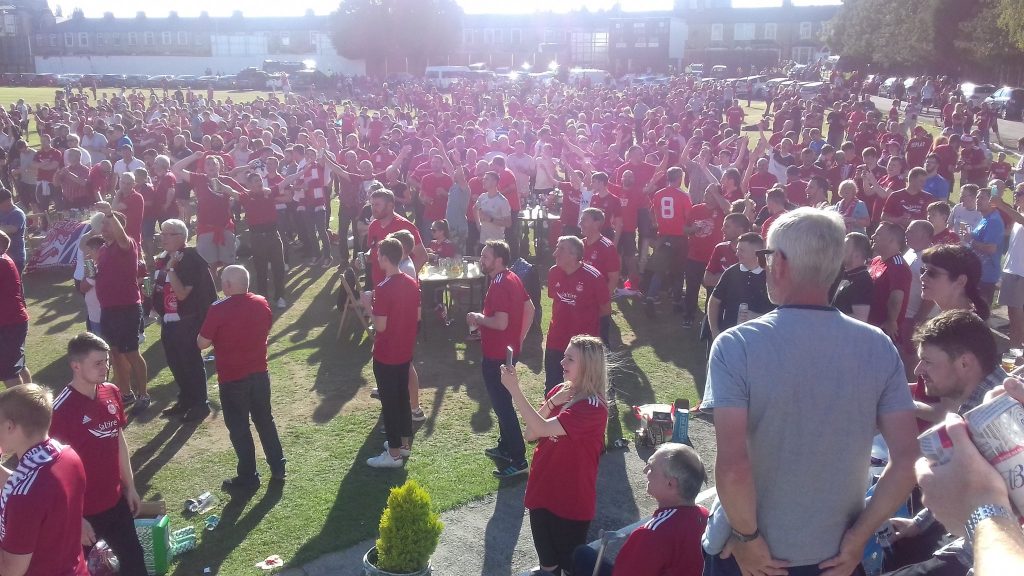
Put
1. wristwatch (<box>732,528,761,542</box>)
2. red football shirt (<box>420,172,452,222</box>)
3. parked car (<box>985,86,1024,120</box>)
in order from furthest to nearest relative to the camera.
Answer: parked car (<box>985,86,1024,120</box>), red football shirt (<box>420,172,452,222</box>), wristwatch (<box>732,528,761,542</box>)

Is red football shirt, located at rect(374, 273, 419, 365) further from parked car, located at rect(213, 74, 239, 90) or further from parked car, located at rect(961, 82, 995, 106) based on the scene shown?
parked car, located at rect(213, 74, 239, 90)

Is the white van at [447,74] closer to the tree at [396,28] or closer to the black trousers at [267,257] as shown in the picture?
the tree at [396,28]

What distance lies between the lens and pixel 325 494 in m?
6.00

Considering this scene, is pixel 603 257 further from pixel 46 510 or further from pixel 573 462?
pixel 46 510

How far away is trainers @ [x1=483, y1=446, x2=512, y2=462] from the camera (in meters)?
6.44

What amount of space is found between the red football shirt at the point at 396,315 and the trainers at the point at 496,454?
1.07 m

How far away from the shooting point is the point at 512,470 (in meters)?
6.23

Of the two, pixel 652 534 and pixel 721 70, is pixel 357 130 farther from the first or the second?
pixel 721 70

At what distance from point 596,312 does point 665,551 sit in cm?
355

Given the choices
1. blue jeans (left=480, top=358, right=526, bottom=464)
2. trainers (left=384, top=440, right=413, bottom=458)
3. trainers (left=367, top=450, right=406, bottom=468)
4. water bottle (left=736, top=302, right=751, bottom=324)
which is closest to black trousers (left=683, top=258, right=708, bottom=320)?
water bottle (left=736, top=302, right=751, bottom=324)

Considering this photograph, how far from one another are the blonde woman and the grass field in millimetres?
1553

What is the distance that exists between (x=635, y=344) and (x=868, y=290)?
12.2 feet

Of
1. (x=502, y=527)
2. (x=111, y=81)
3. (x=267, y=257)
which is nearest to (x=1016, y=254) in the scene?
(x=502, y=527)

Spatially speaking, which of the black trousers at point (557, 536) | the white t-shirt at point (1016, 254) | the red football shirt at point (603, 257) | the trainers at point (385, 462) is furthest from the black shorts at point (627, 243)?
the black trousers at point (557, 536)
